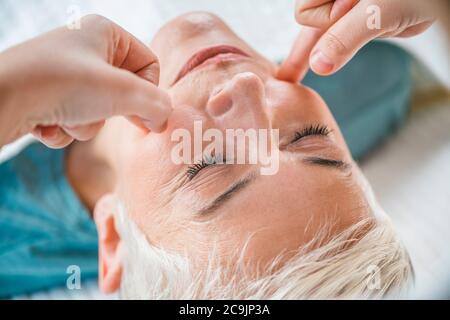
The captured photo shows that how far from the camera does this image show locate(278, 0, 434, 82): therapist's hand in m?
0.55

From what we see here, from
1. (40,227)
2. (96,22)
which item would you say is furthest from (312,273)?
(40,227)

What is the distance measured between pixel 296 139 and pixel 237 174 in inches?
3.3

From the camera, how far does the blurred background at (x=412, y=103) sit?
2.34ft

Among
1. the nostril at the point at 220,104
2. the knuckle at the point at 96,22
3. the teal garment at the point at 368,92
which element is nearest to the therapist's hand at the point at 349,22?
the nostril at the point at 220,104

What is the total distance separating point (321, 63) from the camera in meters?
0.56

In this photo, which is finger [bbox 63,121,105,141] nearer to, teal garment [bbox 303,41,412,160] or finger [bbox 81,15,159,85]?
finger [bbox 81,15,159,85]

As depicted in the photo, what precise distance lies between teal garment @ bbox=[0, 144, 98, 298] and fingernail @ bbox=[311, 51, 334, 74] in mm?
497

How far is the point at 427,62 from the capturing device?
3.25ft

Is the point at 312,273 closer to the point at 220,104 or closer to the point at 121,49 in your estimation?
the point at 220,104

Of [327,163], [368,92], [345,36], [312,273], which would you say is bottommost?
[312,273]

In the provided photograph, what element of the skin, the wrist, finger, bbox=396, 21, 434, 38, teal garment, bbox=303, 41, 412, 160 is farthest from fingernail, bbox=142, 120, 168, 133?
teal garment, bbox=303, 41, 412, 160

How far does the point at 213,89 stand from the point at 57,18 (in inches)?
11.1

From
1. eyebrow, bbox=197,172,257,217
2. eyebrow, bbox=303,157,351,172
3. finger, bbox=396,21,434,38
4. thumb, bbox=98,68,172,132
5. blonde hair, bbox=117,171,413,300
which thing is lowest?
blonde hair, bbox=117,171,413,300
